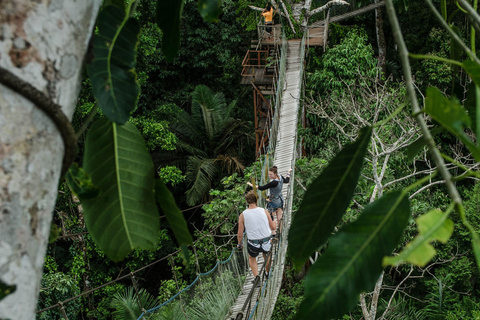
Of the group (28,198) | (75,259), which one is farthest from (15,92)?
(75,259)

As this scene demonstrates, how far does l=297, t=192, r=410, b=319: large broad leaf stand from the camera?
0.39 m

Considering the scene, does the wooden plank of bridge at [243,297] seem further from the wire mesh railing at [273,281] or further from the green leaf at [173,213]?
the green leaf at [173,213]

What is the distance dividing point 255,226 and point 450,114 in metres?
3.26

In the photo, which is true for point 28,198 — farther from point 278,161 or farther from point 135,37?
point 278,161

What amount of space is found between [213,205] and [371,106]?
2.65 m

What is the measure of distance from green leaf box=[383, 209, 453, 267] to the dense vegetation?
5.06m

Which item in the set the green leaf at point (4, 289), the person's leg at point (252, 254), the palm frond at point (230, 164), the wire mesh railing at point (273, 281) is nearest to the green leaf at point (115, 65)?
the green leaf at point (4, 289)

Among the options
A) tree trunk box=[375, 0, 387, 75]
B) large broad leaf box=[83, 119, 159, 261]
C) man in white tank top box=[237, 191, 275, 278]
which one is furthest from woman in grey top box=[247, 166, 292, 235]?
tree trunk box=[375, 0, 387, 75]

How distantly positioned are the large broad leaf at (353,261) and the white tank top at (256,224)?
3.10 meters

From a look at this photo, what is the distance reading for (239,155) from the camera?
9.58 m

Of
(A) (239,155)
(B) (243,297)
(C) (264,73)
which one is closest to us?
(B) (243,297)

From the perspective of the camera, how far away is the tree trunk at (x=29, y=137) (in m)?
0.29

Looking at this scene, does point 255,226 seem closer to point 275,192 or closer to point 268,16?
point 275,192

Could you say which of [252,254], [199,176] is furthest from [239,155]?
[252,254]
